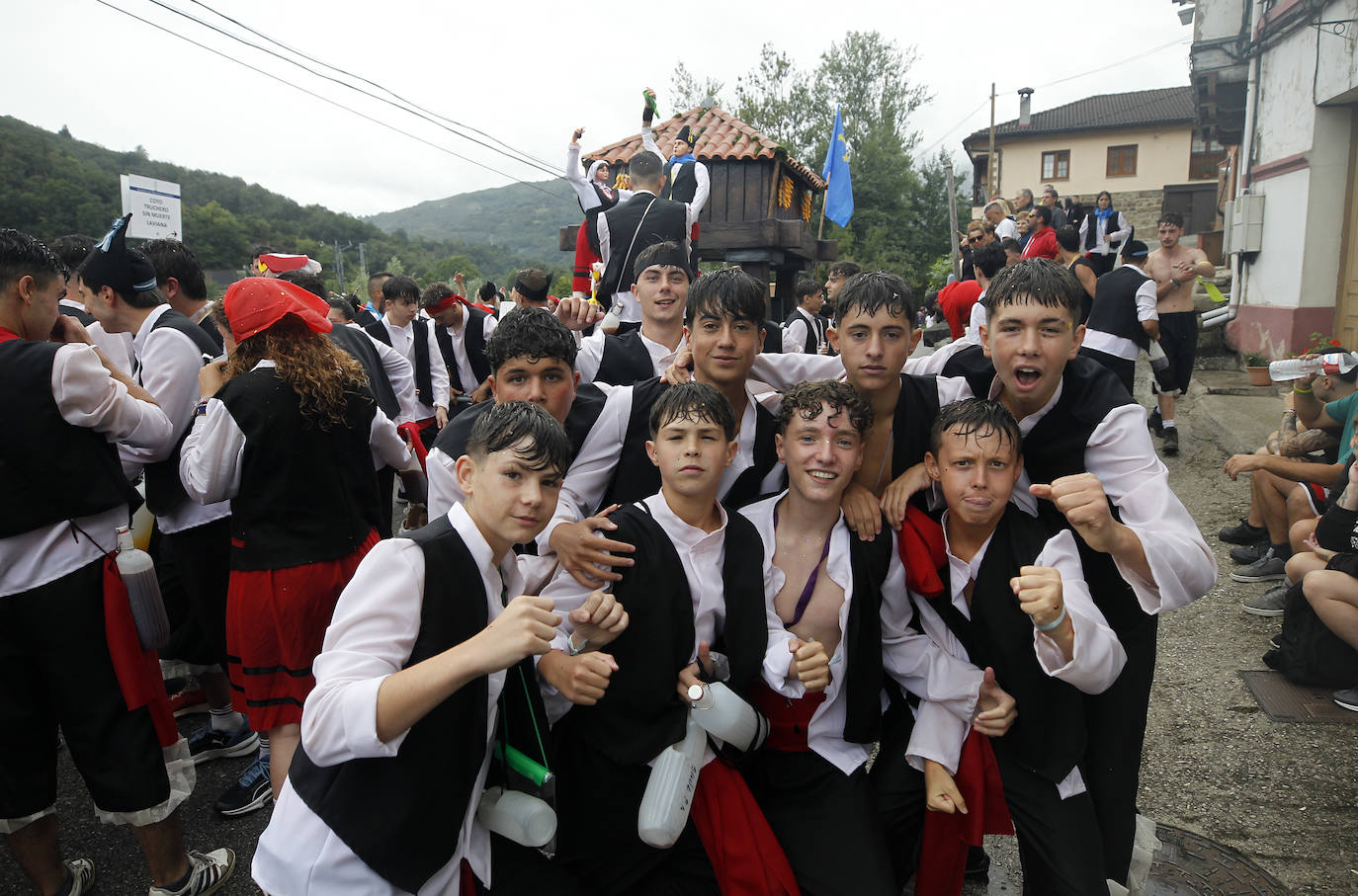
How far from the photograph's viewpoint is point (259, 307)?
2791 mm

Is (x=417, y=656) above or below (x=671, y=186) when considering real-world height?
below

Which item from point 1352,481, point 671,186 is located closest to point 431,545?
point 1352,481

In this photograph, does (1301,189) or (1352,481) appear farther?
(1301,189)

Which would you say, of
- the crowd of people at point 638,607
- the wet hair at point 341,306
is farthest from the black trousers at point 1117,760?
the wet hair at point 341,306

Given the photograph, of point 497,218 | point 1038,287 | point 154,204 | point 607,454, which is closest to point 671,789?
point 607,454

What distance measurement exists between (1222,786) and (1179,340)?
18.3ft

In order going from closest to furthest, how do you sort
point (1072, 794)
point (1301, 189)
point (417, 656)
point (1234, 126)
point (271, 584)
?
point (417, 656) → point (1072, 794) → point (271, 584) → point (1301, 189) → point (1234, 126)

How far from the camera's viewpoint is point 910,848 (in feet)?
8.49

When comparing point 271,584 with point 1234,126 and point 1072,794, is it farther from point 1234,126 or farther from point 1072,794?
point 1234,126

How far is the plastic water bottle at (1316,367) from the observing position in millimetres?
4688

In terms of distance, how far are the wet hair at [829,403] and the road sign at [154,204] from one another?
9737 mm

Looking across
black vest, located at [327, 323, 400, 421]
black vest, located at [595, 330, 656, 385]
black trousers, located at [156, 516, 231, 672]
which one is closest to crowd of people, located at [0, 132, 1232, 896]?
black trousers, located at [156, 516, 231, 672]

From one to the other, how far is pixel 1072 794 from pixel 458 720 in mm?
1808

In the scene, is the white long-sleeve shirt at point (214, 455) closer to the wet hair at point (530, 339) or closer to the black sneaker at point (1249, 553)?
the wet hair at point (530, 339)
